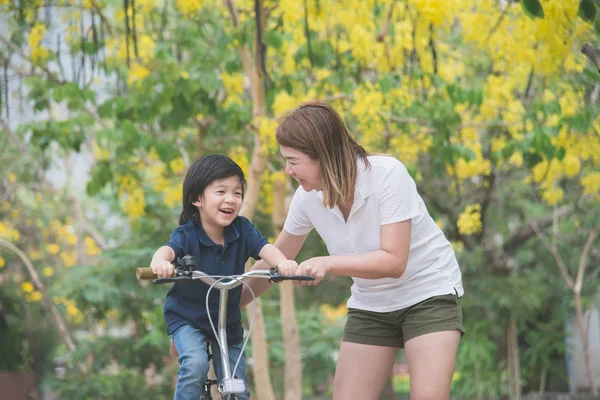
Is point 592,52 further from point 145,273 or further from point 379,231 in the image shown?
point 145,273

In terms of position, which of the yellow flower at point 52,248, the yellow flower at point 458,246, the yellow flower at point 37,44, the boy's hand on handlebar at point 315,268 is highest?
the yellow flower at point 37,44

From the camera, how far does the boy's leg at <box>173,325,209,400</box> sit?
2879mm

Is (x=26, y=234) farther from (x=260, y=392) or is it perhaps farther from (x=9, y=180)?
(x=260, y=392)

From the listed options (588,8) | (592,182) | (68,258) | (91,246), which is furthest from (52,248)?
(588,8)

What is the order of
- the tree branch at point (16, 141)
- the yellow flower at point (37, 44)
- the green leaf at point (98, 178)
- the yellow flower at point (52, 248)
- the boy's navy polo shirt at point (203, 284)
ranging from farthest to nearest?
the yellow flower at point (52, 248)
the tree branch at point (16, 141)
the green leaf at point (98, 178)
the yellow flower at point (37, 44)
the boy's navy polo shirt at point (203, 284)

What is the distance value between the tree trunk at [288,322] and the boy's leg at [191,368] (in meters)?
4.58

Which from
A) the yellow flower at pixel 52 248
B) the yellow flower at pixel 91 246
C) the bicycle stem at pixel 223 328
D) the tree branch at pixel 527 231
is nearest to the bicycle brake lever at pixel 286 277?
the bicycle stem at pixel 223 328

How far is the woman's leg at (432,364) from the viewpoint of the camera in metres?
2.98

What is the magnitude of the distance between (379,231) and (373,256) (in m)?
0.20

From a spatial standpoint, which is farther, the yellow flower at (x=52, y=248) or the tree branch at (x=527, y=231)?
the yellow flower at (x=52, y=248)

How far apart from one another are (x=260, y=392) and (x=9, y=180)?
8316mm

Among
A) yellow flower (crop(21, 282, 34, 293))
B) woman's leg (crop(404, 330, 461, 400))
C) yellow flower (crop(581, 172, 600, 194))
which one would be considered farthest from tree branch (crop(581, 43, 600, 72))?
yellow flower (crop(21, 282, 34, 293))

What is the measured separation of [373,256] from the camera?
9.57 feet

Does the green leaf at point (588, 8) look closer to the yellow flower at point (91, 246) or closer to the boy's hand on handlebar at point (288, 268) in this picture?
the boy's hand on handlebar at point (288, 268)
